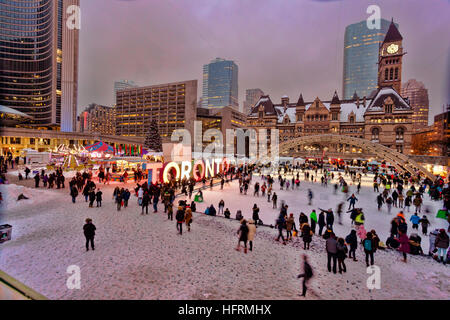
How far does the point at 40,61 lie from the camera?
86.5m

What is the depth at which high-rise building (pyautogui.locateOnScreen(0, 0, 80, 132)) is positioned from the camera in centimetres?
8050

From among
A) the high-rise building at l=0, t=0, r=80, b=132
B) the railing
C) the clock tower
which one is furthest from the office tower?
the railing

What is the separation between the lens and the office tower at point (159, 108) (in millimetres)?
96562

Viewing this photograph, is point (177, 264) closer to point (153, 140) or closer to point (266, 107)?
point (153, 140)

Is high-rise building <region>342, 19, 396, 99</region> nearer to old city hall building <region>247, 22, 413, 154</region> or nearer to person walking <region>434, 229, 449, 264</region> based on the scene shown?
old city hall building <region>247, 22, 413, 154</region>

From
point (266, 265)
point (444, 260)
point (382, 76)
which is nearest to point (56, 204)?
point (266, 265)

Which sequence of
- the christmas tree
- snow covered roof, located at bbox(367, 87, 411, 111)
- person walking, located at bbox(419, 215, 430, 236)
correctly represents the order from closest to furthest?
1. person walking, located at bbox(419, 215, 430, 236)
2. the christmas tree
3. snow covered roof, located at bbox(367, 87, 411, 111)

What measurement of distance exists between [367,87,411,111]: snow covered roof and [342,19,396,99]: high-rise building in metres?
136

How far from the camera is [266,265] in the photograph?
292 inches

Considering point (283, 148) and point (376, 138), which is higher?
point (376, 138)

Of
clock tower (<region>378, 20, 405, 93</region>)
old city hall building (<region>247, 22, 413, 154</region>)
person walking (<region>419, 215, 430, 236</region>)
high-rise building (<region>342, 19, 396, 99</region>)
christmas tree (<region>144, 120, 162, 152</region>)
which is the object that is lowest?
person walking (<region>419, 215, 430, 236</region>)
